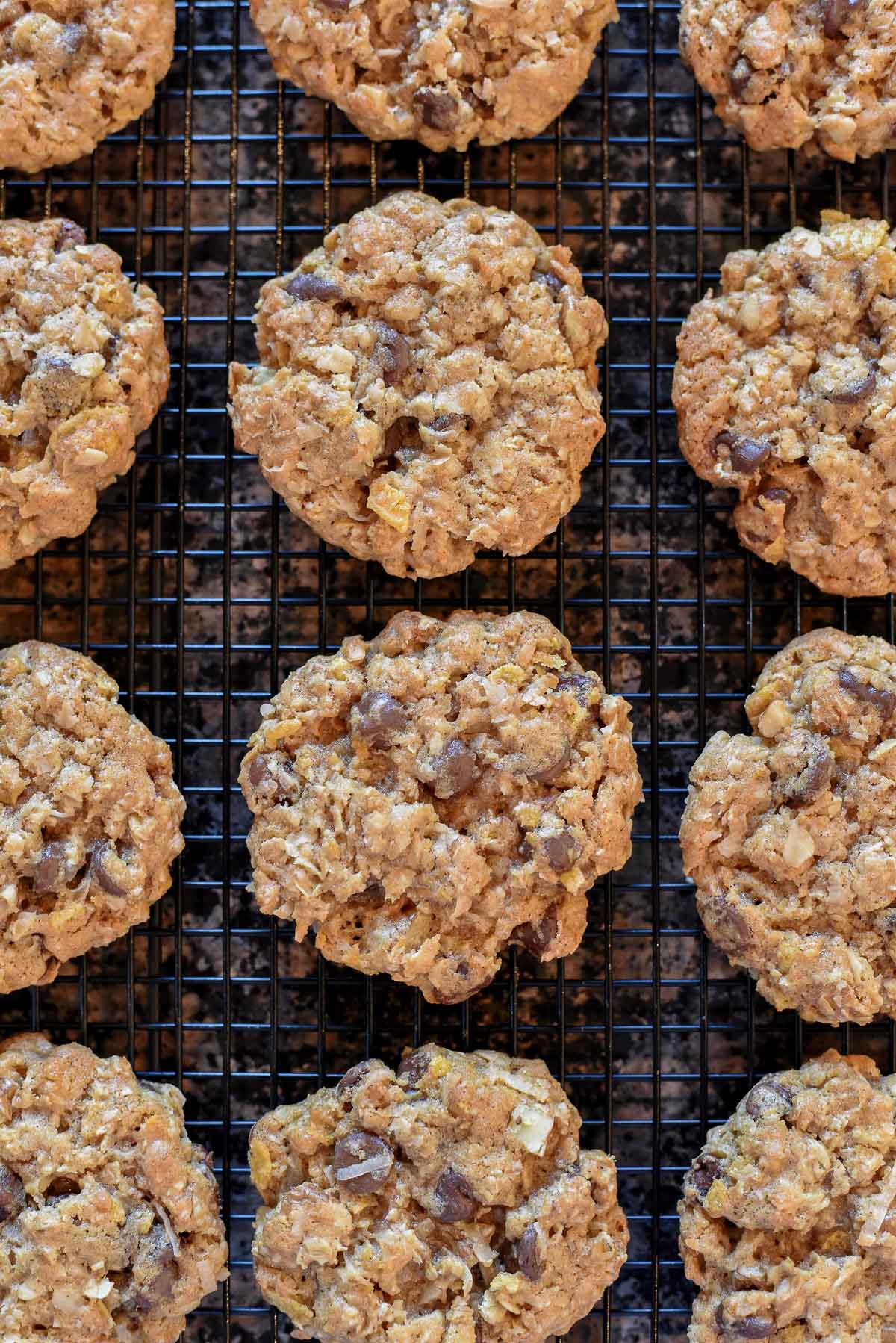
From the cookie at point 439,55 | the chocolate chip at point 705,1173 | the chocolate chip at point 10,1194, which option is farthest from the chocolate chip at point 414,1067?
the cookie at point 439,55

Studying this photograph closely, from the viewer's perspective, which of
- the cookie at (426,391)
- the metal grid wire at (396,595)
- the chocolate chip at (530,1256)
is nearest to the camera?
the chocolate chip at (530,1256)

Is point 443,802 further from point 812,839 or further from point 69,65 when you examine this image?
point 69,65

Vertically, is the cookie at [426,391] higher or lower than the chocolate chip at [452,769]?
higher

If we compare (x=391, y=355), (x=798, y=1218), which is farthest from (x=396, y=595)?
(x=798, y=1218)

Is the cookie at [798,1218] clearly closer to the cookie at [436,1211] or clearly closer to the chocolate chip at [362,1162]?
the cookie at [436,1211]

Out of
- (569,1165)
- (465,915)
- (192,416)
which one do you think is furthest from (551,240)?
(569,1165)

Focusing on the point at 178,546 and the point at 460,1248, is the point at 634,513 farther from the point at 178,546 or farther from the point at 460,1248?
the point at 460,1248

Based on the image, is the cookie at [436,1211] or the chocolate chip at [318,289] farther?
the chocolate chip at [318,289]

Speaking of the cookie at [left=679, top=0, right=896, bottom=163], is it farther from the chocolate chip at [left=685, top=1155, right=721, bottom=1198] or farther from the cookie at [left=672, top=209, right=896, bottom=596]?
the chocolate chip at [left=685, top=1155, right=721, bottom=1198]
